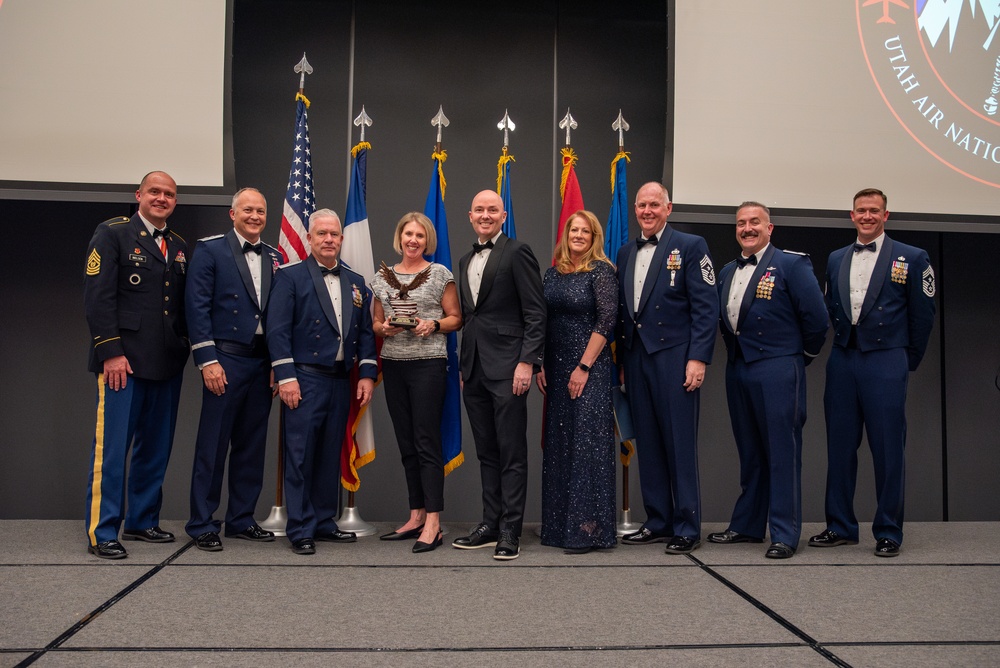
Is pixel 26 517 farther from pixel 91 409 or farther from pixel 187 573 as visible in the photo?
pixel 187 573

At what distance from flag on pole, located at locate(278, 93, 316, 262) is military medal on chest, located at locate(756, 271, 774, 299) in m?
2.29

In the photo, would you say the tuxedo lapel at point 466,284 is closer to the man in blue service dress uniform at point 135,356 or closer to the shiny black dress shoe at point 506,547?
the shiny black dress shoe at point 506,547

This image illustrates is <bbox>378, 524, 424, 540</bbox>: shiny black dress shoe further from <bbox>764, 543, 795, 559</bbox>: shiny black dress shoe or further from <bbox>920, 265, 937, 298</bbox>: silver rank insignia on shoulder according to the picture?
<bbox>920, 265, 937, 298</bbox>: silver rank insignia on shoulder

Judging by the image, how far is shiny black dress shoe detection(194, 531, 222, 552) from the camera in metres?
3.32

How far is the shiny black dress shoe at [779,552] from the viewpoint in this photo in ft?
10.8

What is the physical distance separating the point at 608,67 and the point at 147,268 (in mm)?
3108

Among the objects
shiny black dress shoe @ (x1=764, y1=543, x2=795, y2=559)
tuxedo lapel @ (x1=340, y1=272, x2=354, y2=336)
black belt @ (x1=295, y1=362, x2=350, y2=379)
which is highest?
tuxedo lapel @ (x1=340, y1=272, x2=354, y2=336)

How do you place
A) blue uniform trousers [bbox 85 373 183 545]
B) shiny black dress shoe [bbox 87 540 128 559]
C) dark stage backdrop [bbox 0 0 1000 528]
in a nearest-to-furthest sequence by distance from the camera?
1. shiny black dress shoe [bbox 87 540 128 559]
2. blue uniform trousers [bbox 85 373 183 545]
3. dark stage backdrop [bbox 0 0 1000 528]

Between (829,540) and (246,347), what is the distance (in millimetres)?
2896

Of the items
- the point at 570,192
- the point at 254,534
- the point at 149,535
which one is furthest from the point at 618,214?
the point at 149,535

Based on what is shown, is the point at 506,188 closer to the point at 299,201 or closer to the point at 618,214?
the point at 618,214

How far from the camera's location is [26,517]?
4496mm

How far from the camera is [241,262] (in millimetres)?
3523

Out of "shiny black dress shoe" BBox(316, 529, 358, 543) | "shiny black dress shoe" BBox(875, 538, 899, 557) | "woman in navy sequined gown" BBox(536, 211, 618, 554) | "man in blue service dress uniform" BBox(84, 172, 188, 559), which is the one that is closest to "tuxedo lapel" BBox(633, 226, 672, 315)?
"woman in navy sequined gown" BBox(536, 211, 618, 554)
